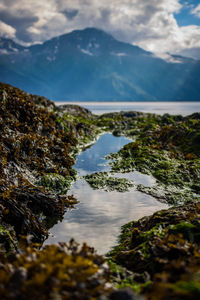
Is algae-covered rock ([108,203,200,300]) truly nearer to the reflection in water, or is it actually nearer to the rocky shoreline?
the rocky shoreline

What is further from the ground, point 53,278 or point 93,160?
point 93,160

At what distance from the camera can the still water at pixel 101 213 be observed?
660 cm

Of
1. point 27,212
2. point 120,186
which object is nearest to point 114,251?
point 27,212

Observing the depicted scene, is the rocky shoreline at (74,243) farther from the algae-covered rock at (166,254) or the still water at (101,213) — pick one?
the still water at (101,213)

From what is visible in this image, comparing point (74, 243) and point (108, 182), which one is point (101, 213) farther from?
point (74, 243)

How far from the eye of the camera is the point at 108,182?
1152cm

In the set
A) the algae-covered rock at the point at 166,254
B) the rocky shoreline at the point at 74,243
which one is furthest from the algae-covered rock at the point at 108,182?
the algae-covered rock at the point at 166,254

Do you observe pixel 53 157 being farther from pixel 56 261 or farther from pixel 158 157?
pixel 56 261

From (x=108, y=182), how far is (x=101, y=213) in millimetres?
3430

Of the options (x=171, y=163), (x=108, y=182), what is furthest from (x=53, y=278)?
(x=171, y=163)

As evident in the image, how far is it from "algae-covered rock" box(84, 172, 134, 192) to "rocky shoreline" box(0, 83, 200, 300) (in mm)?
48

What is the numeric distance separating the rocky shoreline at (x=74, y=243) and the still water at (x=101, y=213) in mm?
362

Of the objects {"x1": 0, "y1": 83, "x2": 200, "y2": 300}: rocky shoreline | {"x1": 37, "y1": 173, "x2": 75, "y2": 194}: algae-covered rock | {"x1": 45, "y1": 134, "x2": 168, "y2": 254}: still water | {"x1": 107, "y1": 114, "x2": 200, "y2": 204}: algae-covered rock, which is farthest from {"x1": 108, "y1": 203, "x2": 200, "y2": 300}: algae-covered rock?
{"x1": 37, "y1": 173, "x2": 75, "y2": 194}: algae-covered rock

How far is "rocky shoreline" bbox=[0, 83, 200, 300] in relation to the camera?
2.71m
